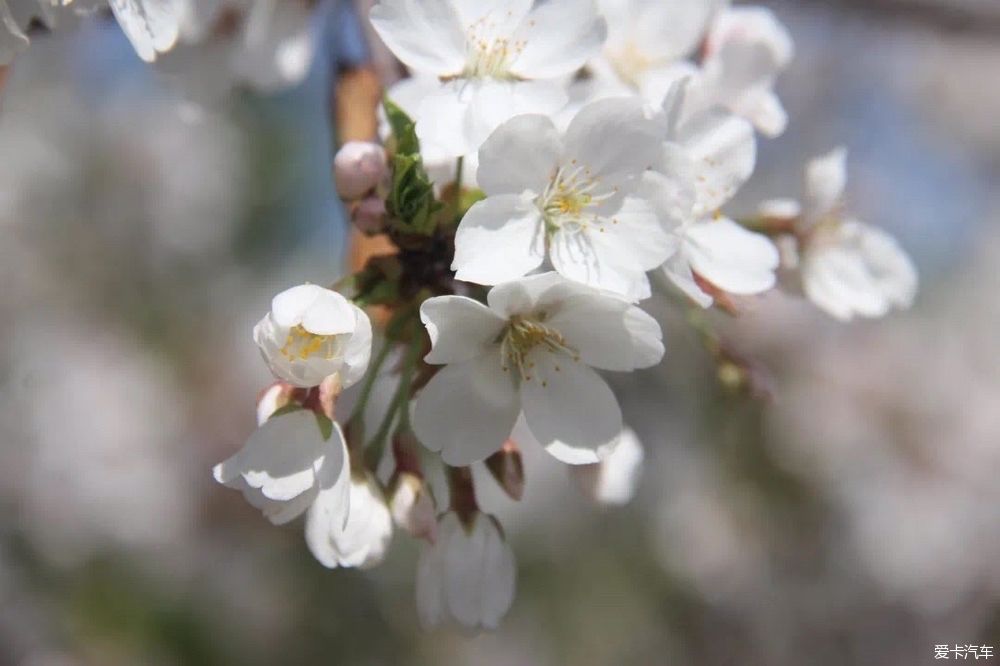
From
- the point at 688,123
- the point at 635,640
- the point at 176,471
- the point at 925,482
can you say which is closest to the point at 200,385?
the point at 176,471

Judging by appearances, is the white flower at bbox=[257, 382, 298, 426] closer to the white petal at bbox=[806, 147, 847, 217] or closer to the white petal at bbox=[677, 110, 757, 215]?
the white petal at bbox=[677, 110, 757, 215]

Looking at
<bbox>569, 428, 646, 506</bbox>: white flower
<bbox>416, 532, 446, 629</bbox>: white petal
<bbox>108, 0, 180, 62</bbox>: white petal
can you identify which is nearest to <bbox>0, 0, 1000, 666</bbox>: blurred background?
<bbox>569, 428, 646, 506</bbox>: white flower

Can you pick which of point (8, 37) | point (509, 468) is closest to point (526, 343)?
point (509, 468)

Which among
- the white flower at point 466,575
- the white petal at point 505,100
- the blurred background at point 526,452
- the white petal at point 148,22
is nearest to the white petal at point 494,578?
the white flower at point 466,575

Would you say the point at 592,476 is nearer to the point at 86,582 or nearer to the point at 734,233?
the point at 734,233

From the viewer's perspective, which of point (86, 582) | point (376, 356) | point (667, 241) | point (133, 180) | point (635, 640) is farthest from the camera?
point (133, 180)

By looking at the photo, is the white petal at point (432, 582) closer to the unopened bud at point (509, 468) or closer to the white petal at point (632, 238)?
the unopened bud at point (509, 468)
